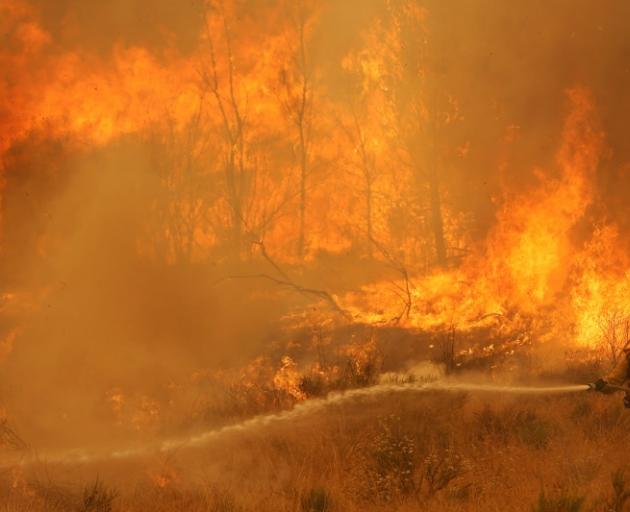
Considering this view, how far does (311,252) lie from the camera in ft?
56.2

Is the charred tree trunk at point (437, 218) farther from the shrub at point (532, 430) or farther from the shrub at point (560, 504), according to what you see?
the shrub at point (560, 504)

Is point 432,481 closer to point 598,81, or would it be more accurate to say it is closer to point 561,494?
point 561,494

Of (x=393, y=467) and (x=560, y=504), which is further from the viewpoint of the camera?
(x=393, y=467)

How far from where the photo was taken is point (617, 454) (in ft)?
28.4

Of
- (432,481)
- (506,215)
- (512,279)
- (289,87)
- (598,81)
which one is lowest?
(432,481)

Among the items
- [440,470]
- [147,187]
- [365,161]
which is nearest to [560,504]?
[440,470]

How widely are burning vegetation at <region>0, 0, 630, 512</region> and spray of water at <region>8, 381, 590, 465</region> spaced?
0.06m

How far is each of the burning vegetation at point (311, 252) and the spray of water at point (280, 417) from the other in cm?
6

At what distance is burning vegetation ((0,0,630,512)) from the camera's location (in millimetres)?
8719

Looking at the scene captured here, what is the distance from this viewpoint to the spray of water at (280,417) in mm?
9188

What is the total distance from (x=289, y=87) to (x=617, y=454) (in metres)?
11.6

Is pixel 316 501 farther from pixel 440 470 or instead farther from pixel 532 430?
pixel 532 430

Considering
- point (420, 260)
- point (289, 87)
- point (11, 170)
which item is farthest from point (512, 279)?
point (11, 170)

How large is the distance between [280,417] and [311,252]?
7640 millimetres
